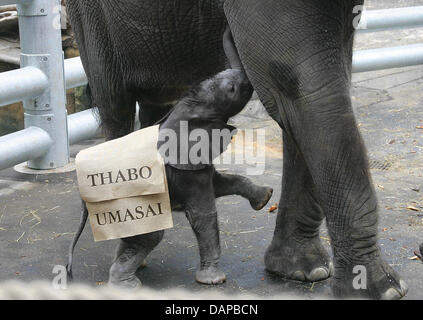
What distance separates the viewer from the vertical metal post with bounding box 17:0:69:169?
4.91 metres

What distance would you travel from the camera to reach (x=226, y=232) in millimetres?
3895

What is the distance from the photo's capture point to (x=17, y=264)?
11.6 ft

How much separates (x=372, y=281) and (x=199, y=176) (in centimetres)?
83

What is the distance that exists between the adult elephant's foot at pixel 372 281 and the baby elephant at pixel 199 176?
26.6 inches

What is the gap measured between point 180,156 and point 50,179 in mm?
1927

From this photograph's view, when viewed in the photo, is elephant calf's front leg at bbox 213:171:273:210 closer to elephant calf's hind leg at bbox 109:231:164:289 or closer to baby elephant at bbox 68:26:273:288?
baby elephant at bbox 68:26:273:288

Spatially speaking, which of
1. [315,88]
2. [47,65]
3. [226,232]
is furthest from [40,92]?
[315,88]

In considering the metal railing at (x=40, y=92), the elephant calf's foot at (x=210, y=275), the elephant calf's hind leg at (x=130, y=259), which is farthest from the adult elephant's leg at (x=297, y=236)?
the metal railing at (x=40, y=92)

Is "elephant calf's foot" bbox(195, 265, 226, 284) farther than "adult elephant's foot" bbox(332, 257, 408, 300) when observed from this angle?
Yes

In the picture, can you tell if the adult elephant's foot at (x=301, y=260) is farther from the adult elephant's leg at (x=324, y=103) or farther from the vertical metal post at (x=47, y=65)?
the vertical metal post at (x=47, y=65)

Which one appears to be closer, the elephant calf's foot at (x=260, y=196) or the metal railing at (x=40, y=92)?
the elephant calf's foot at (x=260, y=196)

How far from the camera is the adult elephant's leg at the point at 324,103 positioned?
8.45ft

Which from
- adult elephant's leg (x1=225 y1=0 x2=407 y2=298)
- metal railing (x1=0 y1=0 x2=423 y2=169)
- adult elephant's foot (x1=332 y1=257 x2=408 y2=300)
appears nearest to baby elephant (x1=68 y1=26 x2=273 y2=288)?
adult elephant's leg (x1=225 y1=0 x2=407 y2=298)

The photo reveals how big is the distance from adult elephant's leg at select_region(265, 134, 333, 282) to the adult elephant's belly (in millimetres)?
518
